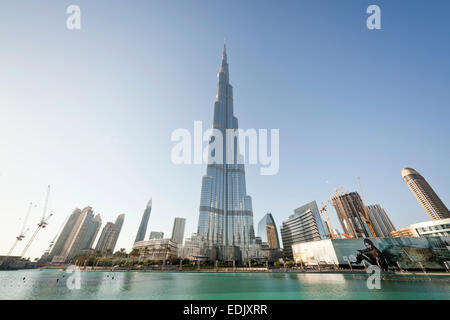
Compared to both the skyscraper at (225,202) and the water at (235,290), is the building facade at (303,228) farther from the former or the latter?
the water at (235,290)

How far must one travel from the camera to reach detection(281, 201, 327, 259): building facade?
10794 centimetres

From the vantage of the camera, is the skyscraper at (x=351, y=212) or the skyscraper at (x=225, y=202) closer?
the skyscraper at (x=351, y=212)

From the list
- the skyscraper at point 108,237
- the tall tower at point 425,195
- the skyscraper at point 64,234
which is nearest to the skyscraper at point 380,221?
the tall tower at point 425,195

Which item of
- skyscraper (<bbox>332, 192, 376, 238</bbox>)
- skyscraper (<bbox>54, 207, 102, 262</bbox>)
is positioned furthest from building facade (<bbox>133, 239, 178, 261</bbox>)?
skyscraper (<bbox>332, 192, 376, 238</bbox>)

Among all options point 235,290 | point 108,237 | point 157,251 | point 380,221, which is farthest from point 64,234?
point 380,221

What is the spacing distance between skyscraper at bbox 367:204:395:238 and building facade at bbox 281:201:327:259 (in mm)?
77536

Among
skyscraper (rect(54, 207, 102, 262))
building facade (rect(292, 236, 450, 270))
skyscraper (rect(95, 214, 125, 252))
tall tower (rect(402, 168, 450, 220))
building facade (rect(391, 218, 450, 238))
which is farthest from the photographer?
skyscraper (rect(95, 214, 125, 252))

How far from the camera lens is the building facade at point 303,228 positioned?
10794 cm

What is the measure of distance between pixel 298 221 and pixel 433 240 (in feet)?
223

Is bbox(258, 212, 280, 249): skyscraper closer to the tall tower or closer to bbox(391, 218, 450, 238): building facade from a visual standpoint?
bbox(391, 218, 450, 238): building facade

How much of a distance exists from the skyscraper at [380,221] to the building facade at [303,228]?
254 feet

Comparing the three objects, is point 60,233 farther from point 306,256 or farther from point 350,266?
point 350,266

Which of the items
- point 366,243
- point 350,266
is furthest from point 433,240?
point 350,266

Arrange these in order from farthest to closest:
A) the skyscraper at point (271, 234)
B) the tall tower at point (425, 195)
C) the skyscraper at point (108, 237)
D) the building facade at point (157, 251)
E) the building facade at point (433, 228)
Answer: the skyscraper at point (108, 237) → the skyscraper at point (271, 234) → the tall tower at point (425, 195) → the building facade at point (157, 251) → the building facade at point (433, 228)
